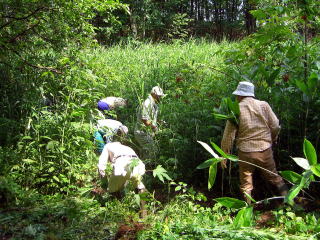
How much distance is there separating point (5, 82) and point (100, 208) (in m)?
3.16

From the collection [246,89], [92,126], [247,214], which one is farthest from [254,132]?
[247,214]

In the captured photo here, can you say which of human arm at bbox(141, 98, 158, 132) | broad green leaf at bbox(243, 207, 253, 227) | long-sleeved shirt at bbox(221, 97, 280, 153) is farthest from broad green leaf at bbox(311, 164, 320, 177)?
human arm at bbox(141, 98, 158, 132)

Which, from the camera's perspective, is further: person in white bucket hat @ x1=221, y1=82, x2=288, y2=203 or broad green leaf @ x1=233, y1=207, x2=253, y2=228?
person in white bucket hat @ x1=221, y1=82, x2=288, y2=203

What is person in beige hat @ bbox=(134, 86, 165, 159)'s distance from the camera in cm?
511

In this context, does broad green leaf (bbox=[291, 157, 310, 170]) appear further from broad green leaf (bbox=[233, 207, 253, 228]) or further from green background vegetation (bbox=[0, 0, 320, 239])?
green background vegetation (bbox=[0, 0, 320, 239])

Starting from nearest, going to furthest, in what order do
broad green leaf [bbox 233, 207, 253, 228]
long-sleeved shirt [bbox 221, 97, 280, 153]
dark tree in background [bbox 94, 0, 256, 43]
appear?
broad green leaf [bbox 233, 207, 253, 228]
long-sleeved shirt [bbox 221, 97, 280, 153]
dark tree in background [bbox 94, 0, 256, 43]

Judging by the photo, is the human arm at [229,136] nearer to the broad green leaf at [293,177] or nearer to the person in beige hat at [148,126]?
the person in beige hat at [148,126]

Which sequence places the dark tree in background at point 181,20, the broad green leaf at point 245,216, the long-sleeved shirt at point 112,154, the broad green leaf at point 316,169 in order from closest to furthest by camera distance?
the broad green leaf at point 316,169 → the broad green leaf at point 245,216 → the long-sleeved shirt at point 112,154 → the dark tree in background at point 181,20

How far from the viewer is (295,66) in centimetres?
390

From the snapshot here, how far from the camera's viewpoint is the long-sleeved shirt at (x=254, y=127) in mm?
3807

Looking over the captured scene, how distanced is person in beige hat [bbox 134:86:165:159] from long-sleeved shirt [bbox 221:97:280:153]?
1505mm

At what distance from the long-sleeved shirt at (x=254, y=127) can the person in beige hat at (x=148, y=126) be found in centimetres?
150

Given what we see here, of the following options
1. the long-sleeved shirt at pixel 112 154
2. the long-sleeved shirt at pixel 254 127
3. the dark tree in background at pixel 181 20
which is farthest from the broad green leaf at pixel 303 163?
the dark tree in background at pixel 181 20

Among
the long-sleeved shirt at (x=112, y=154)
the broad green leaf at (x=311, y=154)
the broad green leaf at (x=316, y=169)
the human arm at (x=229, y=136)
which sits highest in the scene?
the broad green leaf at (x=311, y=154)
